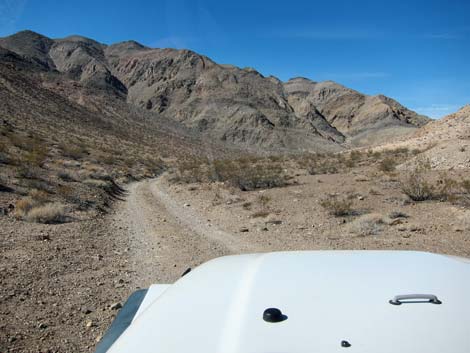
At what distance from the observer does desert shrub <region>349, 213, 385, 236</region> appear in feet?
31.8

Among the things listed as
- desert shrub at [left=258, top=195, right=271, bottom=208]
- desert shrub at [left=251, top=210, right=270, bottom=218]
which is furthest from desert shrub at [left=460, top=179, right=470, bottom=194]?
desert shrub at [left=251, top=210, right=270, bottom=218]

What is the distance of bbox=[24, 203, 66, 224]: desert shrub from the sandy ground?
16.1 inches

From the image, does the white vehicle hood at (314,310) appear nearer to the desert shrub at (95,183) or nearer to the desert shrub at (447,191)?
the desert shrub at (447,191)

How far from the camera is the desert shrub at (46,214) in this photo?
9.95 m

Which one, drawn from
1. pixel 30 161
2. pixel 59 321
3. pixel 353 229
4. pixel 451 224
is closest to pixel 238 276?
pixel 59 321

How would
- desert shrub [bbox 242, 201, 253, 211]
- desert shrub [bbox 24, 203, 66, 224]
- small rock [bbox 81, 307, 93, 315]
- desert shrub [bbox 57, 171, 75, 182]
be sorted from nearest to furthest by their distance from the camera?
small rock [bbox 81, 307, 93, 315], desert shrub [bbox 24, 203, 66, 224], desert shrub [bbox 242, 201, 253, 211], desert shrub [bbox 57, 171, 75, 182]

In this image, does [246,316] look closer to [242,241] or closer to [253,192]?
[242,241]

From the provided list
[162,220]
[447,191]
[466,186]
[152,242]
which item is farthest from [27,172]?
[466,186]

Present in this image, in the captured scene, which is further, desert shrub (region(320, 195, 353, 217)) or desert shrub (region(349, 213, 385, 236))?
desert shrub (region(320, 195, 353, 217))

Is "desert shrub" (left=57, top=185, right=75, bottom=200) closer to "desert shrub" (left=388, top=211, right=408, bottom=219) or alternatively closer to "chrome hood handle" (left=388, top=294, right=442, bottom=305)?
"desert shrub" (left=388, top=211, right=408, bottom=219)

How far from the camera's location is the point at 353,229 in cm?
995

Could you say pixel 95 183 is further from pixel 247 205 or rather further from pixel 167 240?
pixel 167 240

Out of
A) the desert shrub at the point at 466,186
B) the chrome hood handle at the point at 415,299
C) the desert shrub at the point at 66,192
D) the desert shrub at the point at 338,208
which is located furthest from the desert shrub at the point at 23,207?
the desert shrub at the point at 466,186

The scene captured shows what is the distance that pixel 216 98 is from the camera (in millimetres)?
106438
